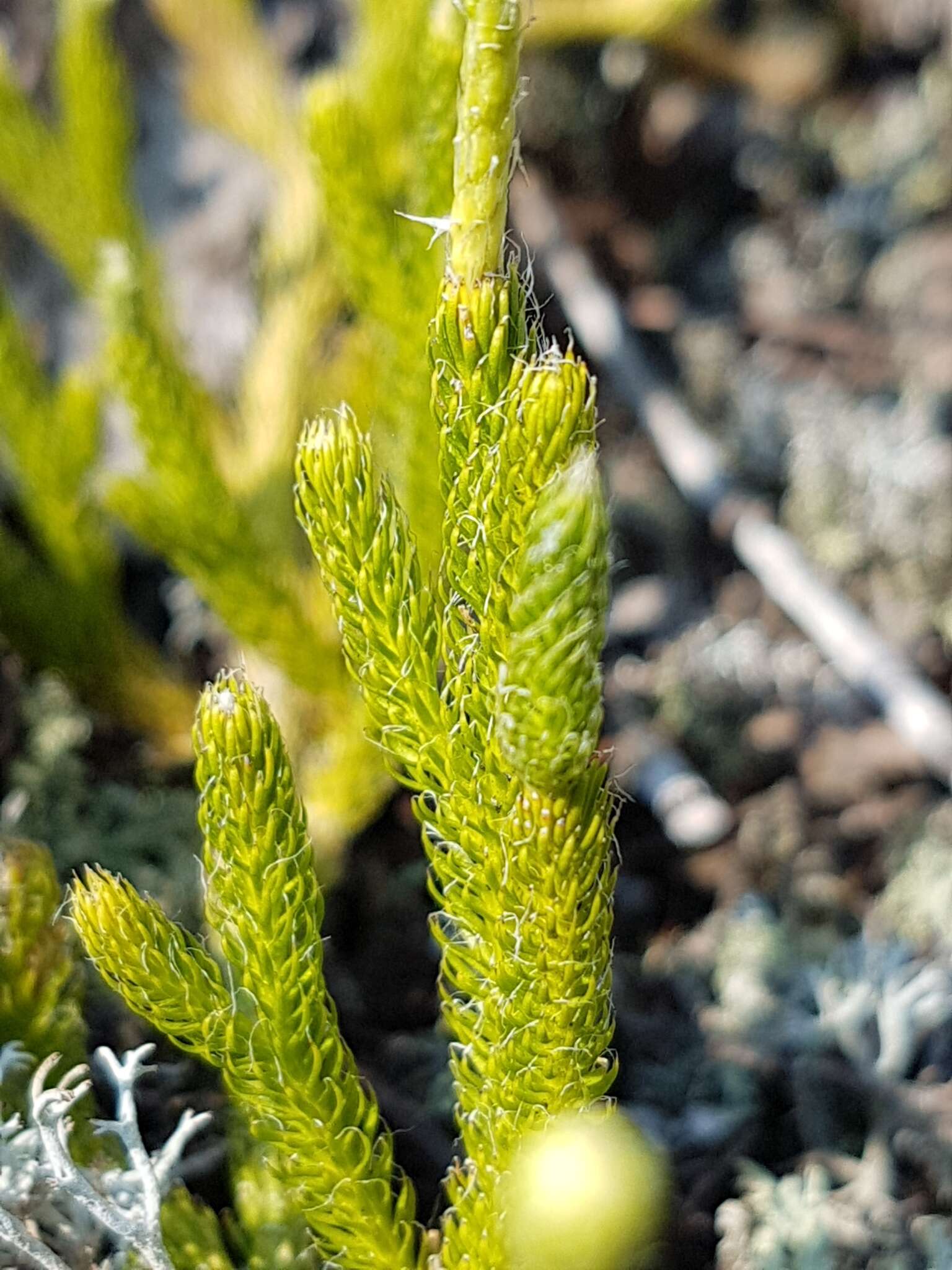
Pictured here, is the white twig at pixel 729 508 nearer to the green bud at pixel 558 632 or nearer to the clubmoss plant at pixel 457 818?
the clubmoss plant at pixel 457 818

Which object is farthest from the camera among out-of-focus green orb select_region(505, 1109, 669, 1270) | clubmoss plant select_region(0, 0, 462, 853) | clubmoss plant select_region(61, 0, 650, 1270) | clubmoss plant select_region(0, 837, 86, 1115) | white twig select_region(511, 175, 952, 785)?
Result: white twig select_region(511, 175, 952, 785)


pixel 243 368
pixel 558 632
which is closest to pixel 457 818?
pixel 558 632

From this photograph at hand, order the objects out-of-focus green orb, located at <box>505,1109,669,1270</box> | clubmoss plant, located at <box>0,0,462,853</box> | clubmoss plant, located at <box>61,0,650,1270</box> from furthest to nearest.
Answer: clubmoss plant, located at <box>0,0,462,853</box>, clubmoss plant, located at <box>61,0,650,1270</box>, out-of-focus green orb, located at <box>505,1109,669,1270</box>

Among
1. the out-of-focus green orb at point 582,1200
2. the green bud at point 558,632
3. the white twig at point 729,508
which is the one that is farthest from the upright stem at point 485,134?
the white twig at point 729,508

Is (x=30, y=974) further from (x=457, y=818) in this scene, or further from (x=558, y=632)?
(x=558, y=632)

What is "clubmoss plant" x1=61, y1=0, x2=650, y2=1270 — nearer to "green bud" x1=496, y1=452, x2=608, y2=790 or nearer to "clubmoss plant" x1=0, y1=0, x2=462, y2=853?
"green bud" x1=496, y1=452, x2=608, y2=790

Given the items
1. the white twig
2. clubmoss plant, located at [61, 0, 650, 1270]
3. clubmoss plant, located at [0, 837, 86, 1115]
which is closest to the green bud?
clubmoss plant, located at [61, 0, 650, 1270]

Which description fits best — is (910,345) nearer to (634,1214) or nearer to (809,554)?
(809,554)

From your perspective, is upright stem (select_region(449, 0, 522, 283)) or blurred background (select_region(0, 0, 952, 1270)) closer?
upright stem (select_region(449, 0, 522, 283))
